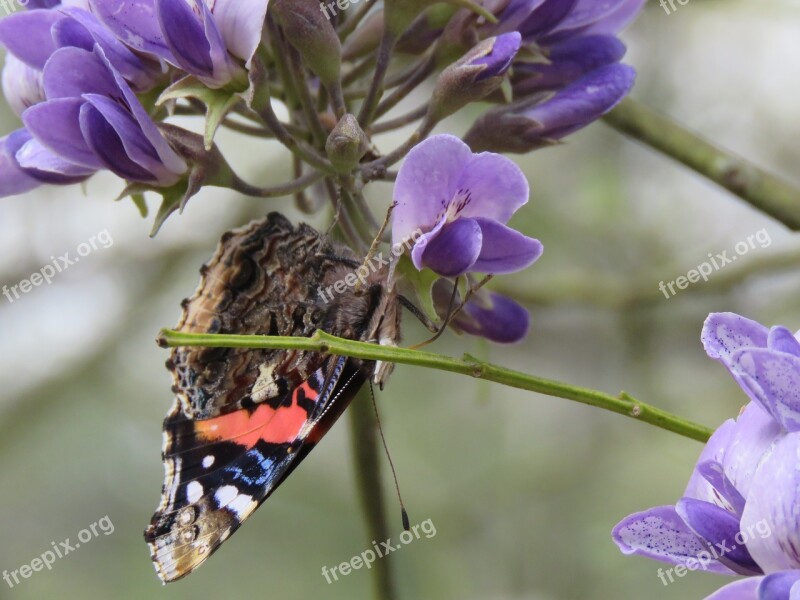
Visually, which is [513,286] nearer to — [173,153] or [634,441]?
[634,441]

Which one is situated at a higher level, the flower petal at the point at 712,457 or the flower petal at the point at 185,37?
the flower petal at the point at 185,37

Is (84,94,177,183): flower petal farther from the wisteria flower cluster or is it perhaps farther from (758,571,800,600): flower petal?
(758,571,800,600): flower petal

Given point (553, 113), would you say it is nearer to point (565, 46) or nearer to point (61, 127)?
point (565, 46)

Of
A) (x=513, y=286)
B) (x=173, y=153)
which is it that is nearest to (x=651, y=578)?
(x=513, y=286)

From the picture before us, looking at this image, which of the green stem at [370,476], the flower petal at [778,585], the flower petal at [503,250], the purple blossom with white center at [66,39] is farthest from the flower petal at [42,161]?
the flower petal at [778,585]

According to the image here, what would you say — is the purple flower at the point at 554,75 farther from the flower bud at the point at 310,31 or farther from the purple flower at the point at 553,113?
the flower bud at the point at 310,31

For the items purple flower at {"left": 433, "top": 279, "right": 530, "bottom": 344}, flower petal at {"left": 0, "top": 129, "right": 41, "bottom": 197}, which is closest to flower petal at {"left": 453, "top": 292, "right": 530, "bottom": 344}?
purple flower at {"left": 433, "top": 279, "right": 530, "bottom": 344}
